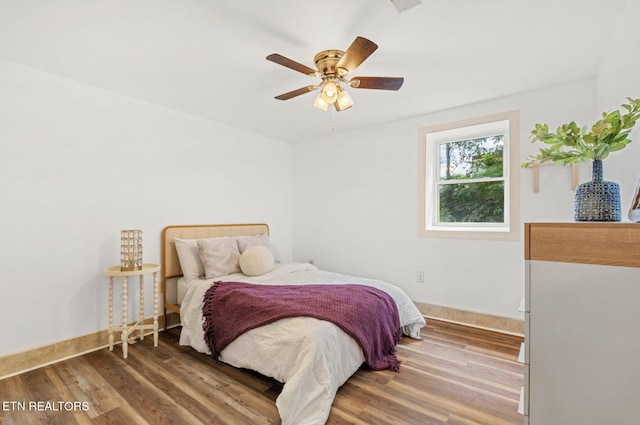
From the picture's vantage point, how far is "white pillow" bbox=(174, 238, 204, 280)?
3061mm

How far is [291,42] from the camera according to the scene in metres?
1.99

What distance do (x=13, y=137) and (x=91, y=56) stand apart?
89cm

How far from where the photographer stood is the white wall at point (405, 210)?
2.72 metres

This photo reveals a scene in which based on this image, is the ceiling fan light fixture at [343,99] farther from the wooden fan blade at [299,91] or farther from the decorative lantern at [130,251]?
the decorative lantern at [130,251]

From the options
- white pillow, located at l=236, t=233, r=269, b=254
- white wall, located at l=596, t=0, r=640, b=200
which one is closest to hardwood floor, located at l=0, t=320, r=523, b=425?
white pillow, located at l=236, t=233, r=269, b=254

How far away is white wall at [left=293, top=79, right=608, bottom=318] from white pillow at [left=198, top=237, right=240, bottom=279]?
4.91 feet

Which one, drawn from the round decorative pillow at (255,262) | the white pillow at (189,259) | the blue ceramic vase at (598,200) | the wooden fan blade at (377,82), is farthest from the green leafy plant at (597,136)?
the white pillow at (189,259)

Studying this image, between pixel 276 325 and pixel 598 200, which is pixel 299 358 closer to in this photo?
pixel 276 325

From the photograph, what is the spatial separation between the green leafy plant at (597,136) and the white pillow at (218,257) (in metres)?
2.79

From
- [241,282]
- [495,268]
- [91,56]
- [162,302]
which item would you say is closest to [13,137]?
[91,56]

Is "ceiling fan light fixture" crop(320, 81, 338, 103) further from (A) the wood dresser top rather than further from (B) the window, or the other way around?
(B) the window

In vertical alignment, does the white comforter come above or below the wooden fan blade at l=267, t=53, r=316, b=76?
below

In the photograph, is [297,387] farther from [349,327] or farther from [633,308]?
[633,308]

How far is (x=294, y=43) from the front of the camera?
2.00 meters
